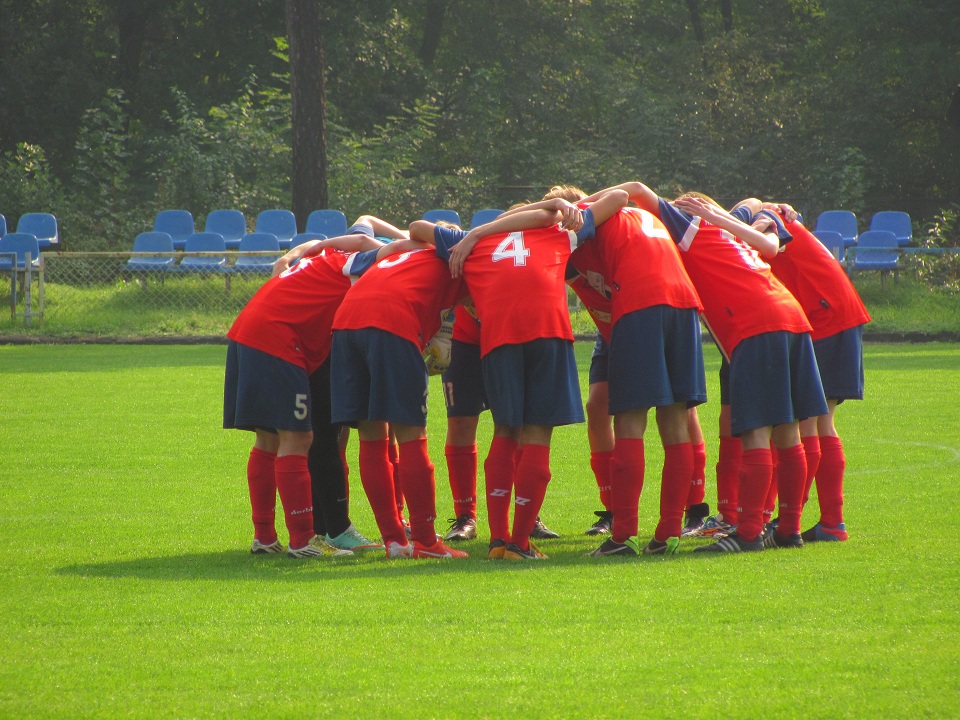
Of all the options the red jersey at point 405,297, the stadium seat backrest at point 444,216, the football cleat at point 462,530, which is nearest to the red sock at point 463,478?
the football cleat at point 462,530

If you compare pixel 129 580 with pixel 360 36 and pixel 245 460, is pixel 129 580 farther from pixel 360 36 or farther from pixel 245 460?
pixel 360 36

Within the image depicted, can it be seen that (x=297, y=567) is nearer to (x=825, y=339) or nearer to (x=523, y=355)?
(x=523, y=355)

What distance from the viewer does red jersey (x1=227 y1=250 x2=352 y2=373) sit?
6.31 meters

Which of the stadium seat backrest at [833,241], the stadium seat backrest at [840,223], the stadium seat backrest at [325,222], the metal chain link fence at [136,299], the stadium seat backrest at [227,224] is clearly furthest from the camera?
the stadium seat backrest at [840,223]

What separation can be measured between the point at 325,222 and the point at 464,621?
2002cm

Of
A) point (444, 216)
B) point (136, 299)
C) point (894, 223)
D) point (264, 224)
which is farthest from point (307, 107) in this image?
point (894, 223)

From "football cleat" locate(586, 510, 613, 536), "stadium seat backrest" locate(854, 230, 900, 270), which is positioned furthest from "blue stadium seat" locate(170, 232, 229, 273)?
"football cleat" locate(586, 510, 613, 536)

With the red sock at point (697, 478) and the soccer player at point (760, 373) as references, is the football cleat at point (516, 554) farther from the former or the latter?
the red sock at point (697, 478)

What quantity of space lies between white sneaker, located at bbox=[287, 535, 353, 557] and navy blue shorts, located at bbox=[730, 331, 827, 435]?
2130 mm

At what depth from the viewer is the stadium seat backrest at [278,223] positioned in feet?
81.3

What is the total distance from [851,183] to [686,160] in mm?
4258

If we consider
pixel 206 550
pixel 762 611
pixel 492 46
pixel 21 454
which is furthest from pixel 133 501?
pixel 492 46

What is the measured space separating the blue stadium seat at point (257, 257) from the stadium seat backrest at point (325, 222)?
111cm

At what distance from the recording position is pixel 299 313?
6383 mm
